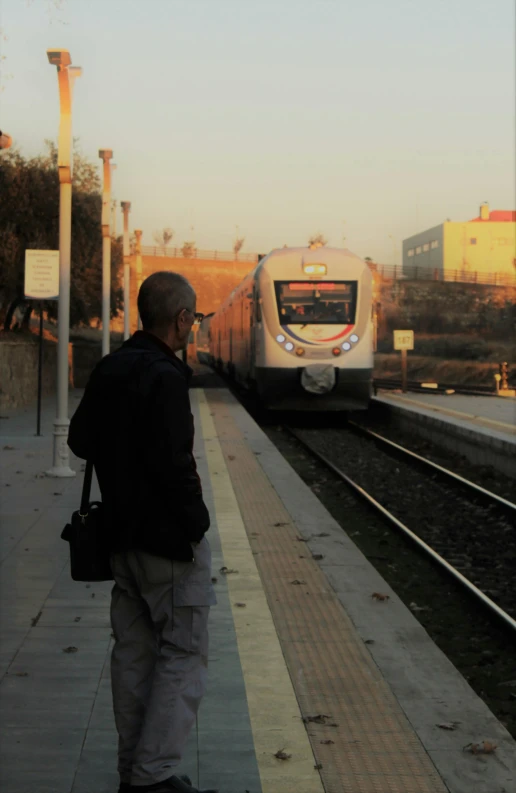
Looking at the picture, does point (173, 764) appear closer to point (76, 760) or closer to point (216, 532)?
point (76, 760)

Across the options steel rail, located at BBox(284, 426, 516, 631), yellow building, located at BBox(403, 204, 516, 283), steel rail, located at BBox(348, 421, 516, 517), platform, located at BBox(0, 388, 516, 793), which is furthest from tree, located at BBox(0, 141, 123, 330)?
yellow building, located at BBox(403, 204, 516, 283)

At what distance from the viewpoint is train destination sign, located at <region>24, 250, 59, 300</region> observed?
1284 cm

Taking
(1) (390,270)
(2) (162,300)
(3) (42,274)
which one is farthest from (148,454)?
(1) (390,270)

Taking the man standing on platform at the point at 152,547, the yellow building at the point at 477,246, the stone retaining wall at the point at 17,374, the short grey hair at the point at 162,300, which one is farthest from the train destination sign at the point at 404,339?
the yellow building at the point at 477,246

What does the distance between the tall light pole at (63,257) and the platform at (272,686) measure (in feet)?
11.6

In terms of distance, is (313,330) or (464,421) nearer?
(464,421)

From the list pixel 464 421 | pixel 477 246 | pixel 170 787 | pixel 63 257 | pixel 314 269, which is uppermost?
pixel 477 246

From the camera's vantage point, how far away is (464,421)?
1955cm

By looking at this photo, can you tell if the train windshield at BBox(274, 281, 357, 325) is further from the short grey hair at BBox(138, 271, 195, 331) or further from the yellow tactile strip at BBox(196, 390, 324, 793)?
the short grey hair at BBox(138, 271, 195, 331)

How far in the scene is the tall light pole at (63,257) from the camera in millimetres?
12045

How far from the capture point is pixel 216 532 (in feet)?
27.9

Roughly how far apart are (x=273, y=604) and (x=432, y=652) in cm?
114

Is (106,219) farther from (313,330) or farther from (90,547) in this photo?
(90,547)

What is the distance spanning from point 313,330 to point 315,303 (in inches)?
21.9
